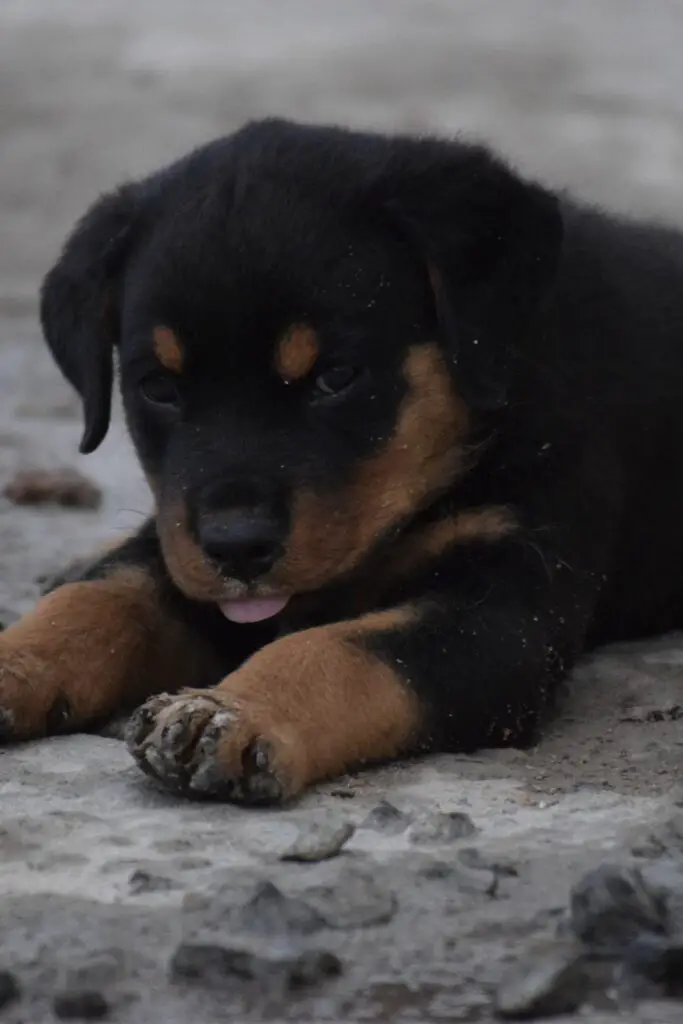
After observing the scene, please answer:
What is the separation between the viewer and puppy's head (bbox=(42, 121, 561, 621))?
4418 millimetres

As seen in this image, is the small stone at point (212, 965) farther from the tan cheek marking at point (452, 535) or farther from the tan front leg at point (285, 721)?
the tan cheek marking at point (452, 535)

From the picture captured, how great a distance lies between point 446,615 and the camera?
4504 mm

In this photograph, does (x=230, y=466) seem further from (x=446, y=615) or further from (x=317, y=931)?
(x=317, y=931)

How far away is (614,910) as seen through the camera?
3.20 m

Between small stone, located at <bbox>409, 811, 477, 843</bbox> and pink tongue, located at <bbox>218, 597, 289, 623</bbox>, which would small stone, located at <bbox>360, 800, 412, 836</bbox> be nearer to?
small stone, located at <bbox>409, 811, 477, 843</bbox>

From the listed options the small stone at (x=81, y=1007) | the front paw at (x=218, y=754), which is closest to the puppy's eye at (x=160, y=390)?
the front paw at (x=218, y=754)

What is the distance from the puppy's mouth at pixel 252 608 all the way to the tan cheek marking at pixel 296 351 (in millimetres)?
518

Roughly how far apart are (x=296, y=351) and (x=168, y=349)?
1.06 ft

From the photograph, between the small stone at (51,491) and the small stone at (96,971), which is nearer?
the small stone at (96,971)

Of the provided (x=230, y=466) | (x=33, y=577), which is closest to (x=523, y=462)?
(x=230, y=466)

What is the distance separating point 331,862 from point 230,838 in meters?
0.24

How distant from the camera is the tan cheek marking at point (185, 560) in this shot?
175 inches

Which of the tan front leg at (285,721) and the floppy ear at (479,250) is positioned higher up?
the floppy ear at (479,250)

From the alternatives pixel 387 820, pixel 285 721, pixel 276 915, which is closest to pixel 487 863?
pixel 387 820
